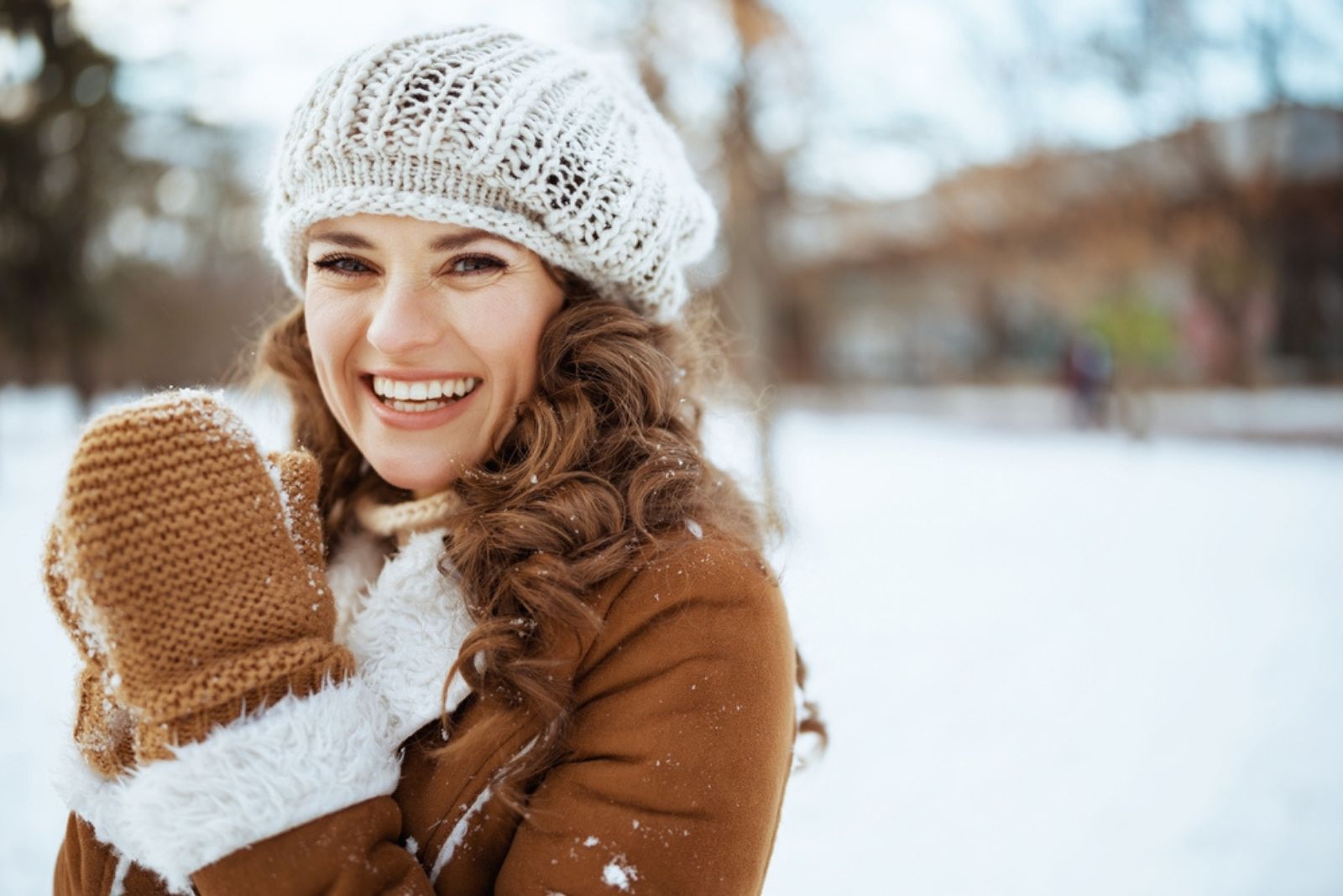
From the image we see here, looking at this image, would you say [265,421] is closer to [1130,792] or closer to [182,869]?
[182,869]

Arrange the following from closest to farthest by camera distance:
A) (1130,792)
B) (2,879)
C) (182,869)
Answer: (182,869), (2,879), (1130,792)

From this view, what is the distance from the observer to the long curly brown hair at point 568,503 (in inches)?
46.1

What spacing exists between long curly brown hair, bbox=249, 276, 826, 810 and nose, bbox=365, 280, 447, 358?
0.18 m

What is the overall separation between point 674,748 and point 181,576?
623 mm

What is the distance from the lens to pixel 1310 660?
5.04 m

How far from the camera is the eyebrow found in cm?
129

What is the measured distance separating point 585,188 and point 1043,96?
17137 mm

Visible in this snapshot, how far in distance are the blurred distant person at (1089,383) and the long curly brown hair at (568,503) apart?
16.2 metres

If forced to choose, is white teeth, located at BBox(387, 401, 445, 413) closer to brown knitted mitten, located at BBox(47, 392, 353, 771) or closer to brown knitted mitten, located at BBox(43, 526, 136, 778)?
brown knitted mitten, located at BBox(47, 392, 353, 771)

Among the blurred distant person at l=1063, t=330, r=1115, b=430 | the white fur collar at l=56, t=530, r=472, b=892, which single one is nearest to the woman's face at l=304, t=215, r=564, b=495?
the white fur collar at l=56, t=530, r=472, b=892

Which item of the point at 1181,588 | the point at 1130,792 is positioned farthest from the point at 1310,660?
the point at 1130,792

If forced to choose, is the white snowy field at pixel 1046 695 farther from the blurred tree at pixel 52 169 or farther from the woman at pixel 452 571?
the blurred tree at pixel 52 169

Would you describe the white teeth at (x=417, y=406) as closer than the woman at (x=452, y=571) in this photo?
No

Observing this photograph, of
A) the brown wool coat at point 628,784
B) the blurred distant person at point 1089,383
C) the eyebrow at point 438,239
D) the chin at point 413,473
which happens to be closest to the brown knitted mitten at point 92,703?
the brown wool coat at point 628,784
